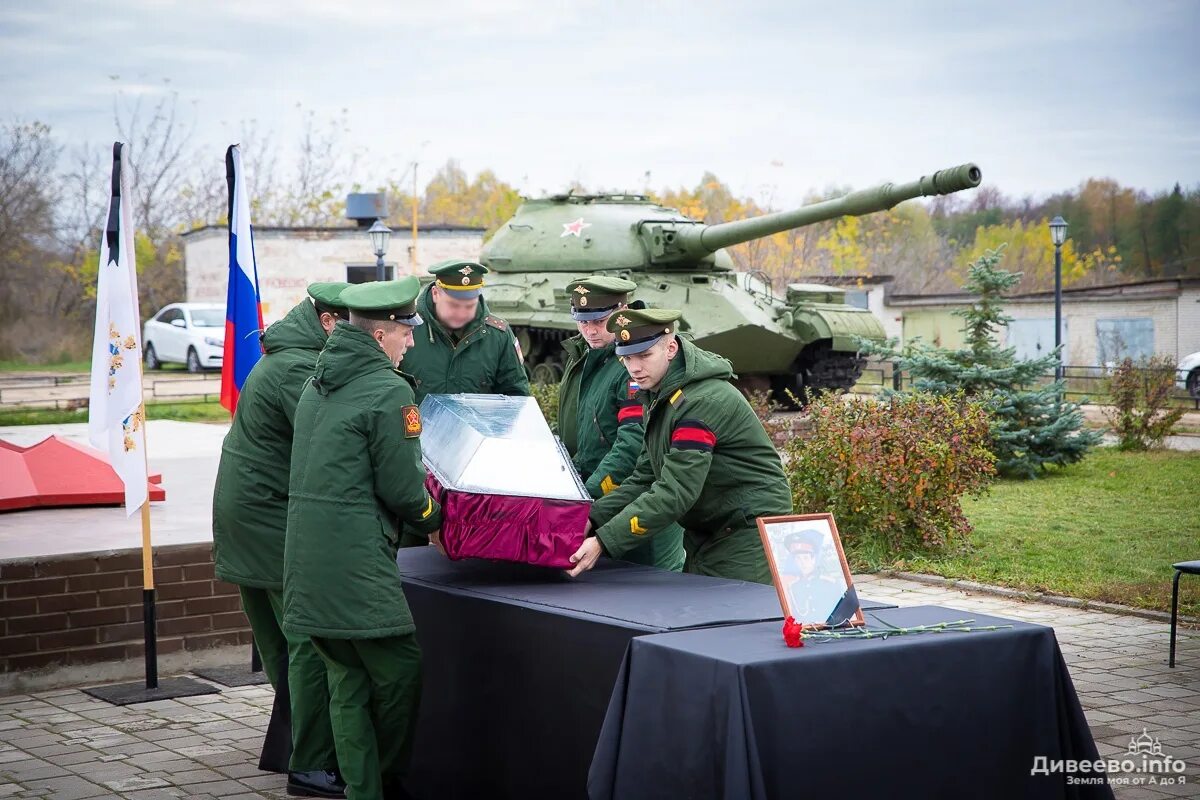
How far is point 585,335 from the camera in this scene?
6.48 metres

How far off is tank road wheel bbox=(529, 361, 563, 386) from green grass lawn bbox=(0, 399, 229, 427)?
4583 millimetres

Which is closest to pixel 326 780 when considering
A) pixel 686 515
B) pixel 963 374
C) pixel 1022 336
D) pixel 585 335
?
pixel 686 515

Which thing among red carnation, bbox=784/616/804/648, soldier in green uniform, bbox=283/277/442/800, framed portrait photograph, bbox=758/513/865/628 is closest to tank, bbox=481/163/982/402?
soldier in green uniform, bbox=283/277/442/800

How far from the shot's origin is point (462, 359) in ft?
22.9

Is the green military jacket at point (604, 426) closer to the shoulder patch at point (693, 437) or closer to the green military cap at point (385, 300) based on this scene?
the shoulder patch at point (693, 437)

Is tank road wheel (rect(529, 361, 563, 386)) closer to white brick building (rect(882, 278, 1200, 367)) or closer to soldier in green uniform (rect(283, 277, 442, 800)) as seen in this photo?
white brick building (rect(882, 278, 1200, 367))

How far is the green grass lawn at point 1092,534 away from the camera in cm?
986

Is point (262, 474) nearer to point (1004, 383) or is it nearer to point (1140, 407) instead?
point (1004, 383)

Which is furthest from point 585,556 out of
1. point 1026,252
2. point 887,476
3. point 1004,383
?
point 1026,252

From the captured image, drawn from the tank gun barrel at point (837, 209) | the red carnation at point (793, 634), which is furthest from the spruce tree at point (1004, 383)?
the red carnation at point (793, 634)

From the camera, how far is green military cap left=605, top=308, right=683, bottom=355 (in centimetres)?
536

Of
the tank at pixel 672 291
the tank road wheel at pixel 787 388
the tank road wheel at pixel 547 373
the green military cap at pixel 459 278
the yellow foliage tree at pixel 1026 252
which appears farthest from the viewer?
the yellow foliage tree at pixel 1026 252

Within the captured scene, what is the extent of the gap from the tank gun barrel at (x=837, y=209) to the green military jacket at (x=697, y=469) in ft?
23.9

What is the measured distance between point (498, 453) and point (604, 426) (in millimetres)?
1288
